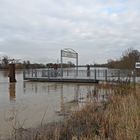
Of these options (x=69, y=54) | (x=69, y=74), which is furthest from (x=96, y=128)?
(x=69, y=54)

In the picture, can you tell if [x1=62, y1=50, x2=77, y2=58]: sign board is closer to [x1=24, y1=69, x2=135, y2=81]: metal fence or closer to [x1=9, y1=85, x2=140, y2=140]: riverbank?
[x1=24, y1=69, x2=135, y2=81]: metal fence

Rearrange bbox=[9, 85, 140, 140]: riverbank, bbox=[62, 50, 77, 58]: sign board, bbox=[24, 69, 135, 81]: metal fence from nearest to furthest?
bbox=[9, 85, 140, 140]: riverbank → bbox=[24, 69, 135, 81]: metal fence → bbox=[62, 50, 77, 58]: sign board

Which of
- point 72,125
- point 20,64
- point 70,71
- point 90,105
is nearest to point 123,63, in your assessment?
point 70,71

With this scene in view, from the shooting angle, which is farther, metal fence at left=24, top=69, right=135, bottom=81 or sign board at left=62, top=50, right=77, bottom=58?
sign board at left=62, top=50, right=77, bottom=58

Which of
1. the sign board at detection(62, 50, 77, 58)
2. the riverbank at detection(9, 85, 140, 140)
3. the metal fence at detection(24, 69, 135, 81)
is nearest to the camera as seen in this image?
the riverbank at detection(9, 85, 140, 140)

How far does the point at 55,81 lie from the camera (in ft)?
112

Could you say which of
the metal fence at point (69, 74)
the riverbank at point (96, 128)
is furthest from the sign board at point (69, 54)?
the riverbank at point (96, 128)

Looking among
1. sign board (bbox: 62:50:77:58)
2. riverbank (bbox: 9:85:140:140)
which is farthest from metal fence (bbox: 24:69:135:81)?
riverbank (bbox: 9:85:140:140)

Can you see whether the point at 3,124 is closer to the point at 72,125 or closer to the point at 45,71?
the point at 72,125

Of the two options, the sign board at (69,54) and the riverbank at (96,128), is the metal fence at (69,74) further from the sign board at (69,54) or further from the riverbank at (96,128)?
the riverbank at (96,128)

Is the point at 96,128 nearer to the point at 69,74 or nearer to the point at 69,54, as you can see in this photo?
the point at 69,74

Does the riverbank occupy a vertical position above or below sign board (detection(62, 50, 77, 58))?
below

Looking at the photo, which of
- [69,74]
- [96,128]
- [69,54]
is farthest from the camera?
[69,54]

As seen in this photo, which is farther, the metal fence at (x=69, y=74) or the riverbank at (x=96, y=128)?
the metal fence at (x=69, y=74)
